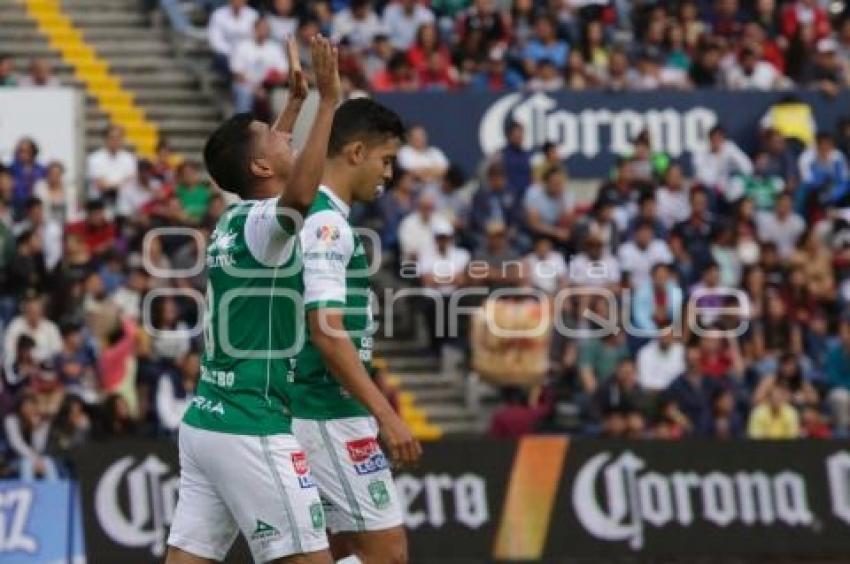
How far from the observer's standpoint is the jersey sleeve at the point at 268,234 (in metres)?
9.02

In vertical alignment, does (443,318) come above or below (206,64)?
below

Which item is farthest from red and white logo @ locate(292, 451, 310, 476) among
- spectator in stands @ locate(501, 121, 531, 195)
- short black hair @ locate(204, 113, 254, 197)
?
spectator in stands @ locate(501, 121, 531, 195)

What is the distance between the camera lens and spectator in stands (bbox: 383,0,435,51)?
23812mm

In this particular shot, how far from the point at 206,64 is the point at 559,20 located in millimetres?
3570

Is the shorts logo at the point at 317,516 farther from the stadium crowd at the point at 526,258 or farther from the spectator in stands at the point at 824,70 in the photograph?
the spectator in stands at the point at 824,70

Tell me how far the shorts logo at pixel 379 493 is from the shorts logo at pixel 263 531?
3.16 ft

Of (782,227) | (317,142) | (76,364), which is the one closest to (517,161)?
(782,227)

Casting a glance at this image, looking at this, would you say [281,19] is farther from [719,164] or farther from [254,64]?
[719,164]

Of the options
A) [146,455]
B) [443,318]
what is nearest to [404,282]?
[443,318]

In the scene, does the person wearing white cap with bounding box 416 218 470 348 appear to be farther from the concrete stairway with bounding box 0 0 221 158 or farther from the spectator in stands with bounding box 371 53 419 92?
the concrete stairway with bounding box 0 0 221 158

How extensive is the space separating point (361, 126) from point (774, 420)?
35.0 feet

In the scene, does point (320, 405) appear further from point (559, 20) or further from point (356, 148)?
point (559, 20)

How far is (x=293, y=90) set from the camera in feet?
33.1

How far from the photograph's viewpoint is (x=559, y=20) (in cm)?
2447
